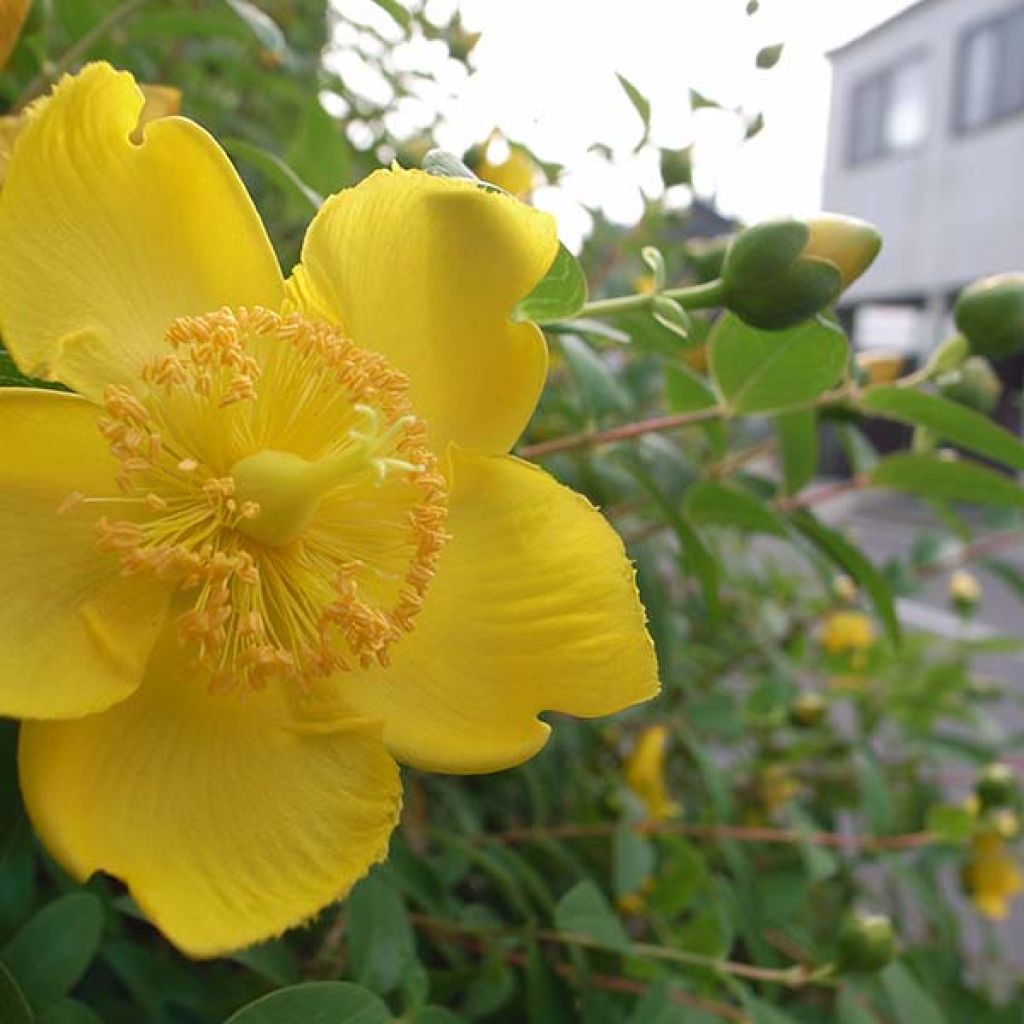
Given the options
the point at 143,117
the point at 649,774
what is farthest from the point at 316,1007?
the point at 649,774

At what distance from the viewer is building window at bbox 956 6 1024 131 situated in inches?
392

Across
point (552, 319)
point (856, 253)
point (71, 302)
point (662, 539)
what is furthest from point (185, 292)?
point (662, 539)

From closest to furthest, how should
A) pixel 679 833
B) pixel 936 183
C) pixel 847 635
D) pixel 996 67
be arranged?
pixel 679 833 → pixel 847 635 → pixel 996 67 → pixel 936 183

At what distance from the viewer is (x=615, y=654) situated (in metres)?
0.46

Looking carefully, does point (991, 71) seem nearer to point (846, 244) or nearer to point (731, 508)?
point (731, 508)

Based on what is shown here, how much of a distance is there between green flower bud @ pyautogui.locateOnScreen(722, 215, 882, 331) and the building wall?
30.9ft

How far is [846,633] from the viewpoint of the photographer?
1.78 m

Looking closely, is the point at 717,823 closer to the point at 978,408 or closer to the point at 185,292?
the point at 978,408

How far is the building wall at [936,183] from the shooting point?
390 inches

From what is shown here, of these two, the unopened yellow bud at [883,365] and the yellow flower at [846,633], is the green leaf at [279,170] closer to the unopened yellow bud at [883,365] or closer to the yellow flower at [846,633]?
the unopened yellow bud at [883,365]

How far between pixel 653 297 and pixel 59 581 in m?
0.28

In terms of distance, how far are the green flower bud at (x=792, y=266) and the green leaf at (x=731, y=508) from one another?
0.90ft

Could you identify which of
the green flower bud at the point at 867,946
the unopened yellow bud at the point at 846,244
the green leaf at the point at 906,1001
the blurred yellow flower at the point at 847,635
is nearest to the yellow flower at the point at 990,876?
the blurred yellow flower at the point at 847,635

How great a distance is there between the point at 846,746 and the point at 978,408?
976 mm
